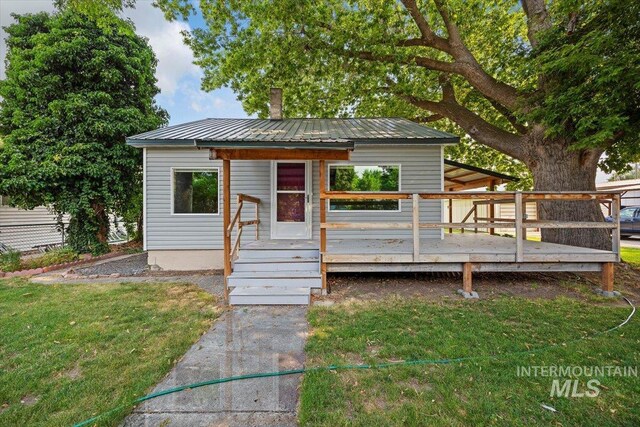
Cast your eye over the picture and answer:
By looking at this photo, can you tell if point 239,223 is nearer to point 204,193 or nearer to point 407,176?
point 204,193

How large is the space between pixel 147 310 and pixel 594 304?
7.01m

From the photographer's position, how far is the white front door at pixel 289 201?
6973mm

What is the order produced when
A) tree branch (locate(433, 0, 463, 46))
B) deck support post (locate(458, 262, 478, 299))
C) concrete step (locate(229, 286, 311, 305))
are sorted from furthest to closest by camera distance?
tree branch (locate(433, 0, 463, 46)) < deck support post (locate(458, 262, 478, 299)) < concrete step (locate(229, 286, 311, 305))

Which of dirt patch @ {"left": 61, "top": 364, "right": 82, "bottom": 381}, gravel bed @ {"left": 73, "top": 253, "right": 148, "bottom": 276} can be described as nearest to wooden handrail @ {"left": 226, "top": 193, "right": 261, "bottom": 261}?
dirt patch @ {"left": 61, "top": 364, "right": 82, "bottom": 381}

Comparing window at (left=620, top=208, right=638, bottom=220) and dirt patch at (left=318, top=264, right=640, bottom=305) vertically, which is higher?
window at (left=620, top=208, right=638, bottom=220)

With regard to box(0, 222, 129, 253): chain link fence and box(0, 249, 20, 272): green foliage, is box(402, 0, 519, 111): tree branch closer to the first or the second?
box(0, 249, 20, 272): green foliage

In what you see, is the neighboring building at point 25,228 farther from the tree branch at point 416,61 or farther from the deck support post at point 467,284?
the deck support post at point 467,284

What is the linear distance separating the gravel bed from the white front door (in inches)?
138

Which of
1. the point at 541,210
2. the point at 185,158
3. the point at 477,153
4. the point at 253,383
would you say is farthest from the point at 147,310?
the point at 477,153

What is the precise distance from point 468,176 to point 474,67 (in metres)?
3.37

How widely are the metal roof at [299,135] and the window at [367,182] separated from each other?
0.85 meters

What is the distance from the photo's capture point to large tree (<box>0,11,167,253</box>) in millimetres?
7902

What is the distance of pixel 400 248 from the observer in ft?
18.0

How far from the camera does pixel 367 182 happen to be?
7004 mm
